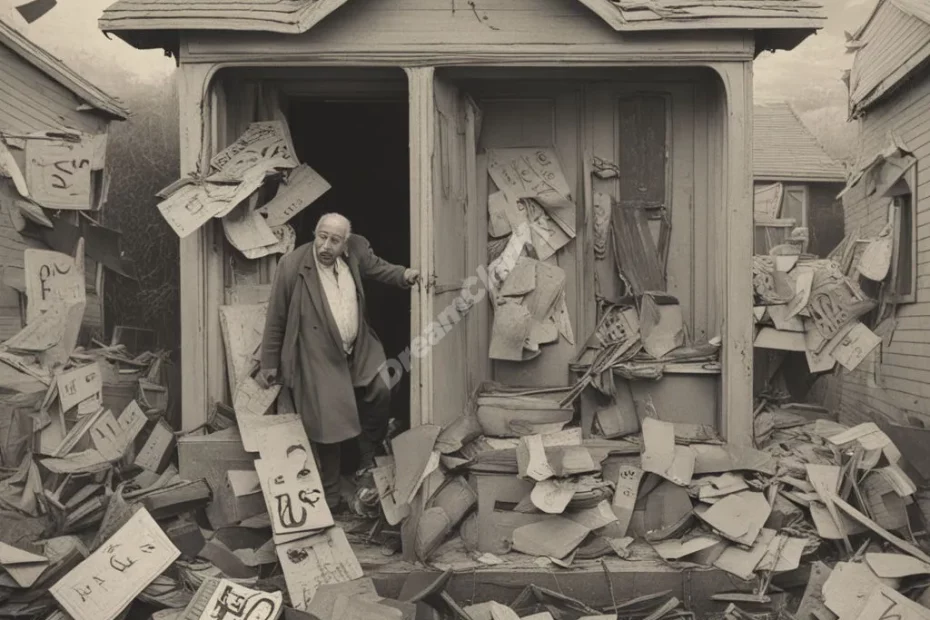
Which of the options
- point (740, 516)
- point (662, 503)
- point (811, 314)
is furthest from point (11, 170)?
point (811, 314)

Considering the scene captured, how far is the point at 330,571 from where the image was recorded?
467cm

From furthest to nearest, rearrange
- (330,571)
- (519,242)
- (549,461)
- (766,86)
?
(766,86) < (519,242) < (549,461) < (330,571)

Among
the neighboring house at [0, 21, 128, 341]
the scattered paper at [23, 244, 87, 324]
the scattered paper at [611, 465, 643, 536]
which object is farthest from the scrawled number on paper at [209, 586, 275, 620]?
the neighboring house at [0, 21, 128, 341]

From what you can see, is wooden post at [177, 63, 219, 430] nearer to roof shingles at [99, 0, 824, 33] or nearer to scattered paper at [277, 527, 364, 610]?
roof shingles at [99, 0, 824, 33]

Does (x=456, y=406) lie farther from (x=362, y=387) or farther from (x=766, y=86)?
(x=766, y=86)

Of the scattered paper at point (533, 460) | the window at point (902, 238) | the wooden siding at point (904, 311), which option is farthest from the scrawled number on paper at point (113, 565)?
the window at point (902, 238)

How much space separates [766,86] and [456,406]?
67.3 ft

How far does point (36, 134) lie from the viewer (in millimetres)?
6809

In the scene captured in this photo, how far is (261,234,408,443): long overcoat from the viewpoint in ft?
16.1

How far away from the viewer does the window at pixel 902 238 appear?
27.9ft

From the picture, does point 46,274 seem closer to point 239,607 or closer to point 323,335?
point 323,335

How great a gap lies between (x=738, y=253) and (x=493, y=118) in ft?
8.10

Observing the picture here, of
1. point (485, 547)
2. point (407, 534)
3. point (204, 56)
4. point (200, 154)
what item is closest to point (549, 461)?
point (485, 547)

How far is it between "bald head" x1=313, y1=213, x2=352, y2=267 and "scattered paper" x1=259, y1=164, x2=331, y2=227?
1110 millimetres
